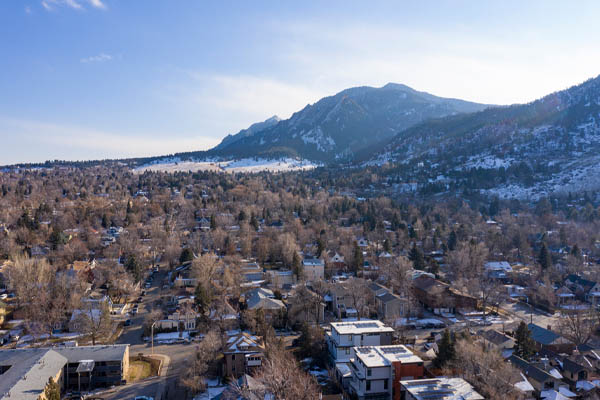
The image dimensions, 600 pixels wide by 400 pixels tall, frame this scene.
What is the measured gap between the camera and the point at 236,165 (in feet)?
486

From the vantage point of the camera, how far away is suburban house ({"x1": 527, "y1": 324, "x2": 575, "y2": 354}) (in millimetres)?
22281

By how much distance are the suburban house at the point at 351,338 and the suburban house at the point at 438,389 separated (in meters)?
4.22

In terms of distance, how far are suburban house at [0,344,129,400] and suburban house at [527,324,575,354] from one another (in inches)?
816

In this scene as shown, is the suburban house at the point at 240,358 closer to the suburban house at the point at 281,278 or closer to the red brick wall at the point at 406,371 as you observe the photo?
the red brick wall at the point at 406,371

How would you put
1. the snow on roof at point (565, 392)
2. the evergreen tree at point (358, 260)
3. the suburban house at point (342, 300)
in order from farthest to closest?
the evergreen tree at point (358, 260) → the suburban house at point (342, 300) → the snow on roof at point (565, 392)

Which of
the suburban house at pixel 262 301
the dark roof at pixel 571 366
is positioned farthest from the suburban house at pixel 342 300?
the dark roof at pixel 571 366

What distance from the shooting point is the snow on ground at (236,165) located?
5433 inches

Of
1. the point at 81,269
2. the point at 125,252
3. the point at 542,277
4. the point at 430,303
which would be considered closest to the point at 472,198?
the point at 542,277

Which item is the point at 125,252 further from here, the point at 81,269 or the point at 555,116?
the point at 555,116

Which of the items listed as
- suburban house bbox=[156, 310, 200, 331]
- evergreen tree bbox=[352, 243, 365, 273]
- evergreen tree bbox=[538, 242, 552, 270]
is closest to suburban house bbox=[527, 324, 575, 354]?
evergreen tree bbox=[538, 242, 552, 270]

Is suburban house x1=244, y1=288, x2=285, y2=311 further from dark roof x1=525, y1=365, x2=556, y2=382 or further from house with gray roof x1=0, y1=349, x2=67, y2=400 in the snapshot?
dark roof x1=525, y1=365, x2=556, y2=382

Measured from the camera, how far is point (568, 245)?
44.8 meters

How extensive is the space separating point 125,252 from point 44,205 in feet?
73.3

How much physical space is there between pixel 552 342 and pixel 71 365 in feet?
77.7
